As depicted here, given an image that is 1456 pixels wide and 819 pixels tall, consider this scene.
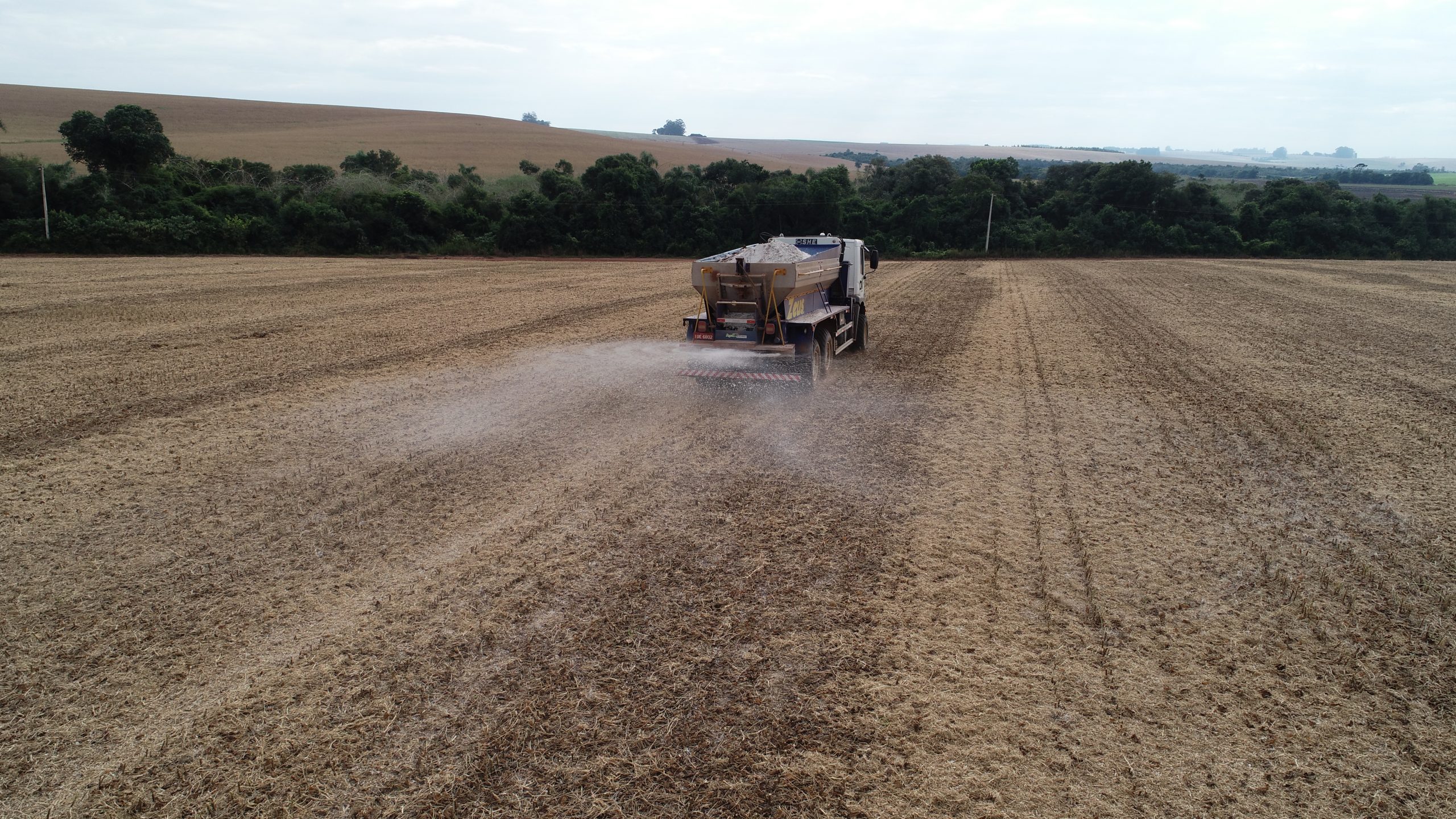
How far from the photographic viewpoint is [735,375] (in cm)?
1110

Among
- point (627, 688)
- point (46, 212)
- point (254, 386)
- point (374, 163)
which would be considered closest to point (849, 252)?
point (254, 386)

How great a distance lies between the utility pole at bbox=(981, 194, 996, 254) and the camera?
4234cm

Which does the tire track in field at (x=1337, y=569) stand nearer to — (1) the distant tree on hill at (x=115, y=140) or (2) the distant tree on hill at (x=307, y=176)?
(1) the distant tree on hill at (x=115, y=140)

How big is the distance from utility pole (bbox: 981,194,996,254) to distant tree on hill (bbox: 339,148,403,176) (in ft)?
118

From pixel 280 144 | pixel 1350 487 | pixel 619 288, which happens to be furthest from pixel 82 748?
pixel 280 144

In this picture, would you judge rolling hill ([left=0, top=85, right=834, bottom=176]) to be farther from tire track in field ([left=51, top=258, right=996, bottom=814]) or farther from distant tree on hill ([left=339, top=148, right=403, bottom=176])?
tire track in field ([left=51, top=258, right=996, bottom=814])

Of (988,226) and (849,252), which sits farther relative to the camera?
(988,226)

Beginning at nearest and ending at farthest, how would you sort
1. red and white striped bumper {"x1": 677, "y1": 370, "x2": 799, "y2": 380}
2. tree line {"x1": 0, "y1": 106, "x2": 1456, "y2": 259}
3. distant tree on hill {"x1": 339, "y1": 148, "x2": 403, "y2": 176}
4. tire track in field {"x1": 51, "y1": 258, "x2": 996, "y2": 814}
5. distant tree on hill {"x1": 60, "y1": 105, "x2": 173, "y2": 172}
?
tire track in field {"x1": 51, "y1": 258, "x2": 996, "y2": 814} → red and white striped bumper {"x1": 677, "y1": 370, "x2": 799, "y2": 380} → tree line {"x1": 0, "y1": 106, "x2": 1456, "y2": 259} → distant tree on hill {"x1": 60, "y1": 105, "x2": 173, "y2": 172} → distant tree on hill {"x1": 339, "y1": 148, "x2": 403, "y2": 176}

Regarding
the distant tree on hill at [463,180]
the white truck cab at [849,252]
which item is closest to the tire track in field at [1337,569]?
the white truck cab at [849,252]

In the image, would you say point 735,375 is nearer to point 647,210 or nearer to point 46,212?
point 647,210

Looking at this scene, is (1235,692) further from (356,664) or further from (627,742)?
(356,664)

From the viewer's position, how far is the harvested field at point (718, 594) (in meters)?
3.95

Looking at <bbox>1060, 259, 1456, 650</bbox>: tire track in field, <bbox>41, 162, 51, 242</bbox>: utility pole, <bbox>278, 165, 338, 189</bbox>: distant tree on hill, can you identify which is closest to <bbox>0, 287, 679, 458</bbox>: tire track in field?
<bbox>1060, 259, 1456, 650</bbox>: tire track in field

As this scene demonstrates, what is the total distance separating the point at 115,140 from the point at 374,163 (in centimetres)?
1820
